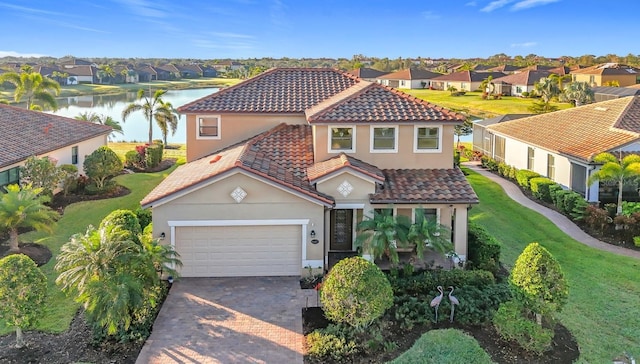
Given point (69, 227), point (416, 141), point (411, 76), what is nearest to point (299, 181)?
point (416, 141)

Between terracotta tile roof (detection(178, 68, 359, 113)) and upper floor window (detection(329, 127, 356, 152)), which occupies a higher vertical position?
terracotta tile roof (detection(178, 68, 359, 113))

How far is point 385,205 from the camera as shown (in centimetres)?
1814

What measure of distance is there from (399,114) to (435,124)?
129 centimetres

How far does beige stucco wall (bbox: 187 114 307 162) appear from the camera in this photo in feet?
76.4

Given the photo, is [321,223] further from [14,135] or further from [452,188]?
[14,135]

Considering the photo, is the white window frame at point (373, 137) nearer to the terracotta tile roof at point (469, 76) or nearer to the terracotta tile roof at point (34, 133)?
the terracotta tile roof at point (34, 133)

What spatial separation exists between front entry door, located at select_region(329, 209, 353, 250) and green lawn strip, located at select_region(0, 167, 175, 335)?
26.8 ft

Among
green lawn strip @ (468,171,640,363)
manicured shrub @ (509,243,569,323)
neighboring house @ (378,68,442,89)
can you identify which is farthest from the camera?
neighboring house @ (378,68,442,89)

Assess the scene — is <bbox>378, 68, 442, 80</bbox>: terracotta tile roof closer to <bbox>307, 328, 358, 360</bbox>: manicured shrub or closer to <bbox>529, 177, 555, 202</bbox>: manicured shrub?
<bbox>529, 177, 555, 202</bbox>: manicured shrub

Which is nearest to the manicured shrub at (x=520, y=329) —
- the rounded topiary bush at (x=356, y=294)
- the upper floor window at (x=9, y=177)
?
the rounded topiary bush at (x=356, y=294)

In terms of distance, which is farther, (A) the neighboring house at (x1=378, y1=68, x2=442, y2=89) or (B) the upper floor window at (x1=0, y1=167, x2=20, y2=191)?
(A) the neighboring house at (x1=378, y1=68, x2=442, y2=89)

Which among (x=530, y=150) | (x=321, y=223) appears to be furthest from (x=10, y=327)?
(x=530, y=150)

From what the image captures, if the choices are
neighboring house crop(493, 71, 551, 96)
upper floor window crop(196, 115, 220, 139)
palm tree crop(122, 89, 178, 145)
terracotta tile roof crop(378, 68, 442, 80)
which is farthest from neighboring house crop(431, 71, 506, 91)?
upper floor window crop(196, 115, 220, 139)

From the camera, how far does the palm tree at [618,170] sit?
74.2 feet
